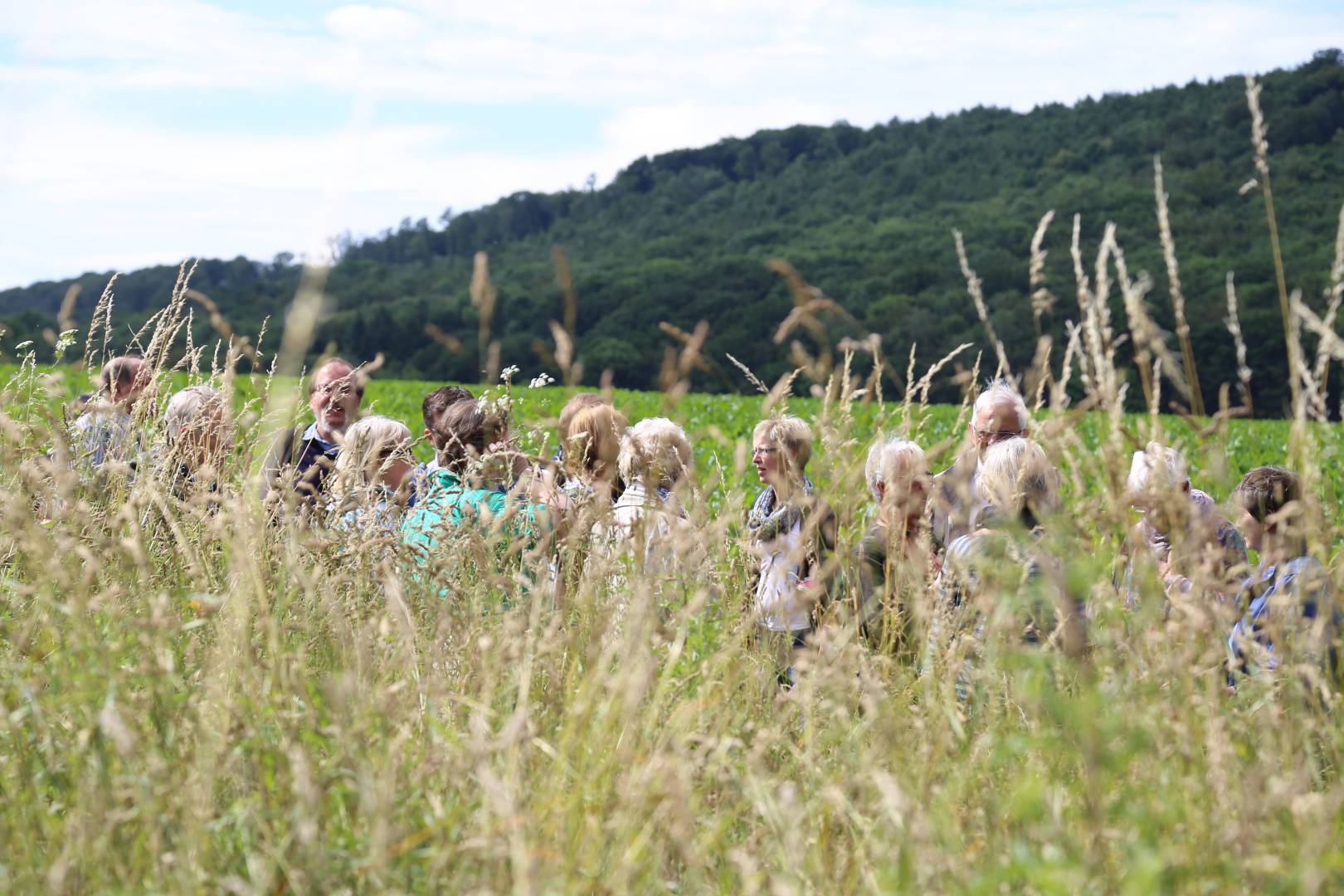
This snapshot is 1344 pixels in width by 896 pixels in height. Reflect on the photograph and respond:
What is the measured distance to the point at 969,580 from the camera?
2559 mm

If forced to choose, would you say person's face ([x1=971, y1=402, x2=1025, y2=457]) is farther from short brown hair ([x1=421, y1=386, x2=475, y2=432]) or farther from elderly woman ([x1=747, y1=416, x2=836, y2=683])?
short brown hair ([x1=421, y1=386, x2=475, y2=432])

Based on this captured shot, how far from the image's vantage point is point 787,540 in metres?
3.33

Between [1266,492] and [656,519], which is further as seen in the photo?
[1266,492]

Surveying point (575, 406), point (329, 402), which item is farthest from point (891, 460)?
point (329, 402)

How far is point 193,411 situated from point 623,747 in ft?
8.15

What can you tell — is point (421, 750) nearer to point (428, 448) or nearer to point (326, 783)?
point (326, 783)

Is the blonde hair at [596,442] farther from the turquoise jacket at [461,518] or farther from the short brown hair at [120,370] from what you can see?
the short brown hair at [120,370]

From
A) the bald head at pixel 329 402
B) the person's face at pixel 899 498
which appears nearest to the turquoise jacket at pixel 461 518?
the person's face at pixel 899 498

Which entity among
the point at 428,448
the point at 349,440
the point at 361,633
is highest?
the point at 349,440

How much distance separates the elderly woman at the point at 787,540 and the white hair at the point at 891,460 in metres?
0.19

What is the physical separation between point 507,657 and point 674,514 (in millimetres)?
553

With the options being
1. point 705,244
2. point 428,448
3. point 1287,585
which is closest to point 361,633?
point 1287,585

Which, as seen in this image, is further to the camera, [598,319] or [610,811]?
[598,319]

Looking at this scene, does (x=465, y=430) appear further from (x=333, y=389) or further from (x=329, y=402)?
(x=329, y=402)
